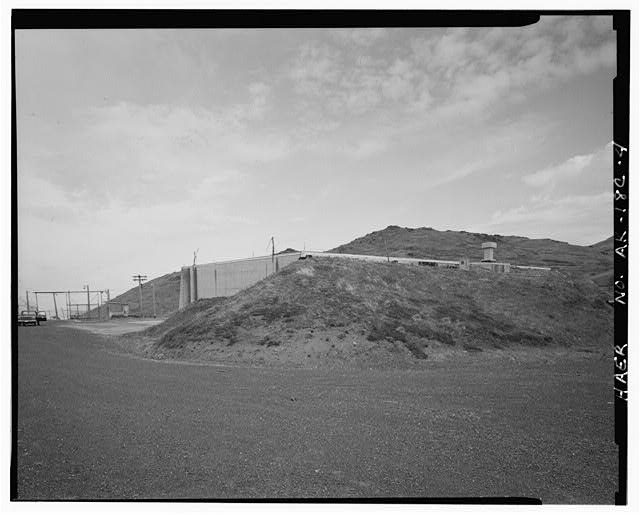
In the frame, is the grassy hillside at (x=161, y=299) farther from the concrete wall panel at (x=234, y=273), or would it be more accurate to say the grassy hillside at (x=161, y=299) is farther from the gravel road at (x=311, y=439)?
the gravel road at (x=311, y=439)

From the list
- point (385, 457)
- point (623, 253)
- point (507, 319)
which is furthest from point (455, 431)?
point (507, 319)

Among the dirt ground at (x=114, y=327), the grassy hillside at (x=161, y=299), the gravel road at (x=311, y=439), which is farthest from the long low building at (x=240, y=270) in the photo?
the grassy hillside at (x=161, y=299)

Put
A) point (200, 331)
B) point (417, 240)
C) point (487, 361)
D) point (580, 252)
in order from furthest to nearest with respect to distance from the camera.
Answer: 1. point (417, 240)
2. point (580, 252)
3. point (200, 331)
4. point (487, 361)

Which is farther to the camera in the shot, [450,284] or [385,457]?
[450,284]

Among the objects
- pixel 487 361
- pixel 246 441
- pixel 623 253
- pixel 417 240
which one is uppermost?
pixel 417 240

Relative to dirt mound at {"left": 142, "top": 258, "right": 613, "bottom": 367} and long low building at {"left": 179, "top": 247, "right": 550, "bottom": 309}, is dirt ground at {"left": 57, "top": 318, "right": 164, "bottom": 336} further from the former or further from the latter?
dirt mound at {"left": 142, "top": 258, "right": 613, "bottom": 367}

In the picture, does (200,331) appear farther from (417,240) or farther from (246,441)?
(417,240)

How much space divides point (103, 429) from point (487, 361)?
17.4 m

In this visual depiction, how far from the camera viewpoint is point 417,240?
131 meters

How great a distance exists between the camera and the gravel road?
19.7ft

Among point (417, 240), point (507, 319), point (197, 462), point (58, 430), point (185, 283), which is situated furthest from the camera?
point (417, 240)

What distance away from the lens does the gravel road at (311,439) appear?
5992 millimetres

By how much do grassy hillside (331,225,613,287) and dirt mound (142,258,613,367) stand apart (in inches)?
2582

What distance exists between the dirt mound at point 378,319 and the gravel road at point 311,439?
6.84 m
